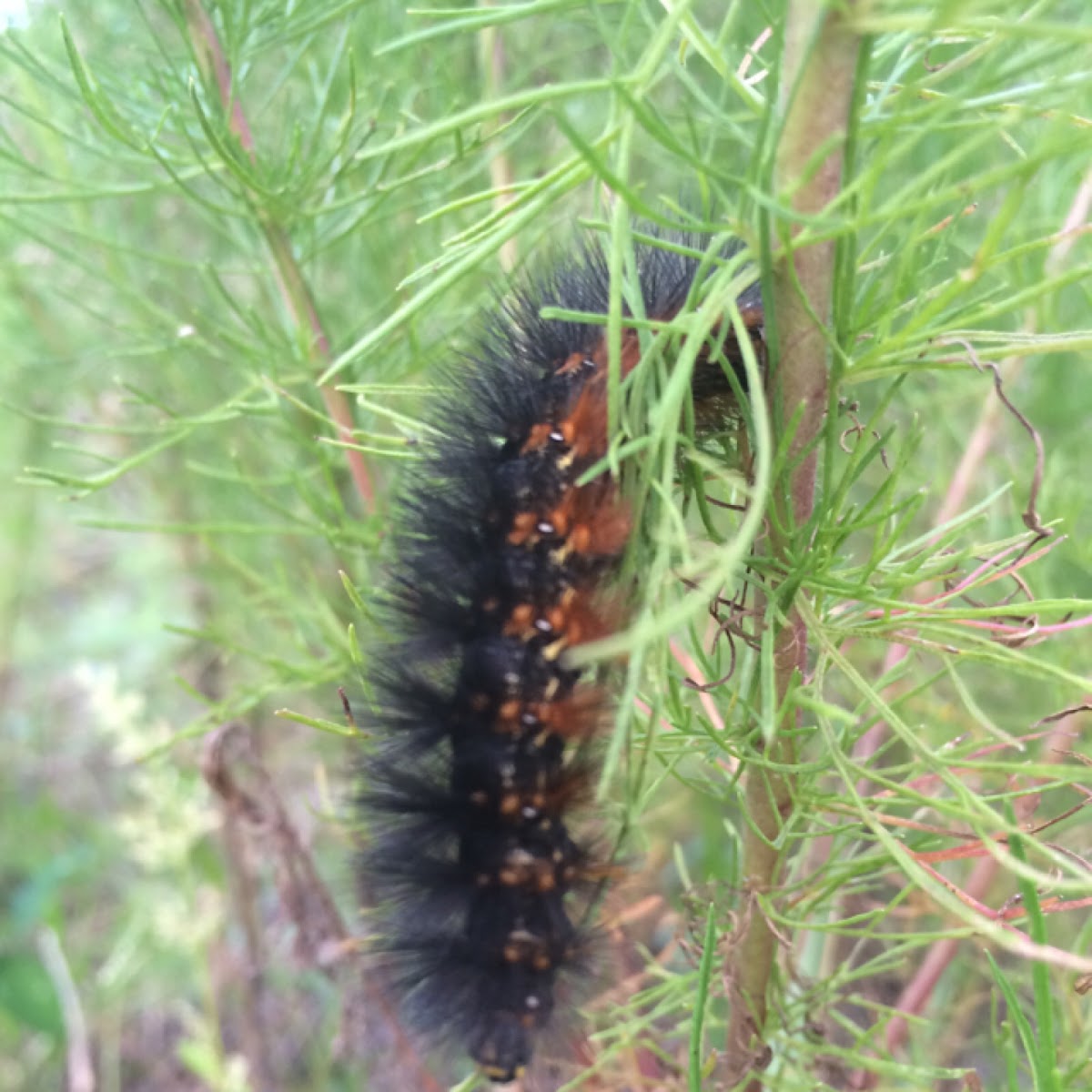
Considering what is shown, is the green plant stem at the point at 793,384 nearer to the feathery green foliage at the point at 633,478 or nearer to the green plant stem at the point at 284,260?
the feathery green foliage at the point at 633,478

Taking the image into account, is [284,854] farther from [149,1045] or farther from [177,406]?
[149,1045]

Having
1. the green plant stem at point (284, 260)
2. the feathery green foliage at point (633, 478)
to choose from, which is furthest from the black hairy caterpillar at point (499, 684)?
the green plant stem at point (284, 260)

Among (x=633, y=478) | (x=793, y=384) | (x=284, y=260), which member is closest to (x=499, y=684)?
(x=633, y=478)

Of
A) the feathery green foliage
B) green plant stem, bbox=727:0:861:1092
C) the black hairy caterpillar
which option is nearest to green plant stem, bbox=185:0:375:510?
the feathery green foliage

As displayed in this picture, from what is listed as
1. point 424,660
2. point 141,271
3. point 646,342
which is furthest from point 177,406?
point 646,342

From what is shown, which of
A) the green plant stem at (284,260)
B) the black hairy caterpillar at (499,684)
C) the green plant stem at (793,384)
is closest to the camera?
the green plant stem at (793,384)

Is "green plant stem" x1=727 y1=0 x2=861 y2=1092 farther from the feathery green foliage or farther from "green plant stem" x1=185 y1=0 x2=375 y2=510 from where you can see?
"green plant stem" x1=185 y1=0 x2=375 y2=510
